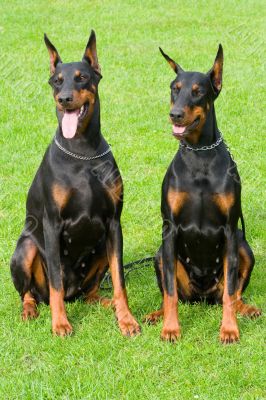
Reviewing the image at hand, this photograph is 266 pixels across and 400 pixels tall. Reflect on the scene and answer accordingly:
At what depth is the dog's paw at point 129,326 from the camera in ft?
16.2

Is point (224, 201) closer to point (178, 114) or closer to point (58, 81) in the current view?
point (178, 114)

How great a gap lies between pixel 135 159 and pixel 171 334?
12.7ft

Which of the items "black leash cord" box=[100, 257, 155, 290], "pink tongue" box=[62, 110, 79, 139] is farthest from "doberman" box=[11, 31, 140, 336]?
"black leash cord" box=[100, 257, 155, 290]

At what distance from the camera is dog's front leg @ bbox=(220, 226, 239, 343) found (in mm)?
4766

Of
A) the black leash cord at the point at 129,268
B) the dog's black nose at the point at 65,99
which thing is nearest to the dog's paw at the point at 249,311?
the black leash cord at the point at 129,268

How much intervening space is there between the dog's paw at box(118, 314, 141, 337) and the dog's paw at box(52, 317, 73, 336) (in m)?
0.35

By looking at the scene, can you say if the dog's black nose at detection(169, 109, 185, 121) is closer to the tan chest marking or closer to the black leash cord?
the tan chest marking

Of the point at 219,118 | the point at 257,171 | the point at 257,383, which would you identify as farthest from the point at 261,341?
the point at 219,118

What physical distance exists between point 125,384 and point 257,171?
4.11m

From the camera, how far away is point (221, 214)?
4762mm

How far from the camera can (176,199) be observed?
477 centimetres

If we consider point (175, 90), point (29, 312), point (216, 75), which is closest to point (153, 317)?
point (29, 312)

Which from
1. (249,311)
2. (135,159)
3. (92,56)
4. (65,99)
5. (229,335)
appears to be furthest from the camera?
(135,159)

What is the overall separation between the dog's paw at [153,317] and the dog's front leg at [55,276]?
548mm
